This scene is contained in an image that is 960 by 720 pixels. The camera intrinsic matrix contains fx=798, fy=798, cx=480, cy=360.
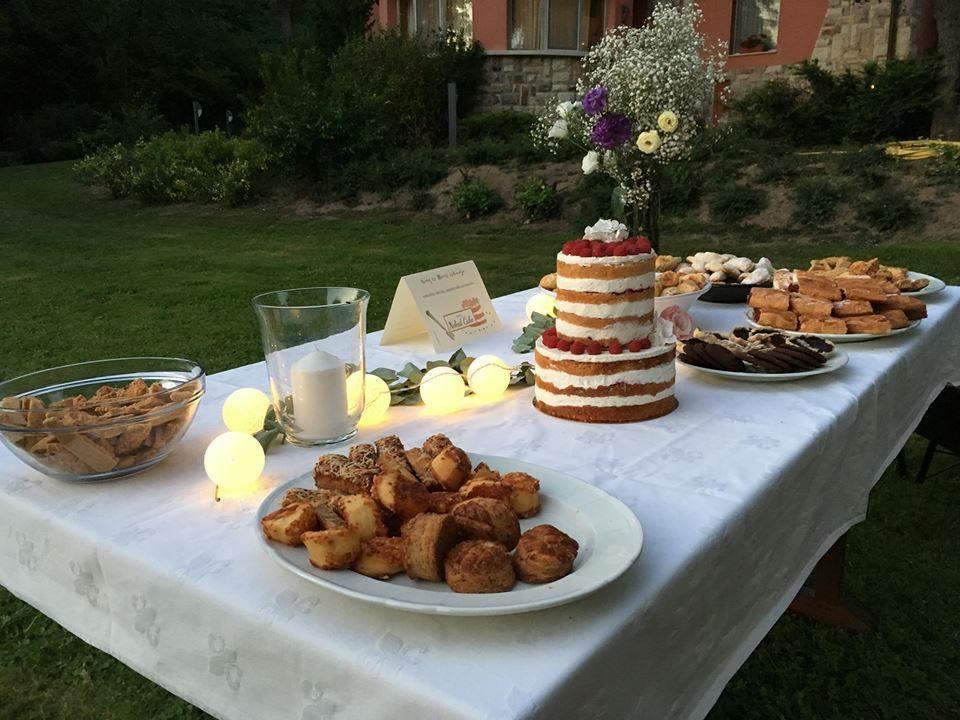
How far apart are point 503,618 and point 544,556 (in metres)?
0.08

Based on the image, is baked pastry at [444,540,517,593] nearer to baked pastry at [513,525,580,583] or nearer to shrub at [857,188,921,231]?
baked pastry at [513,525,580,583]

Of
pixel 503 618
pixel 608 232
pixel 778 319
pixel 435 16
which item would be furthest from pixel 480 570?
pixel 435 16

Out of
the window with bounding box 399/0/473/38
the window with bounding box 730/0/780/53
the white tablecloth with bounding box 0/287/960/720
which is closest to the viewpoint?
the white tablecloth with bounding box 0/287/960/720

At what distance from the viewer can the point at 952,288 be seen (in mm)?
2779

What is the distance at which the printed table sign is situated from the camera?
6.97 ft

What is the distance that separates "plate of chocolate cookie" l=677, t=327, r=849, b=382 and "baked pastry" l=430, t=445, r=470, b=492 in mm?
812

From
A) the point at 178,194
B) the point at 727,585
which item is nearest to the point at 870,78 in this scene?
the point at 178,194

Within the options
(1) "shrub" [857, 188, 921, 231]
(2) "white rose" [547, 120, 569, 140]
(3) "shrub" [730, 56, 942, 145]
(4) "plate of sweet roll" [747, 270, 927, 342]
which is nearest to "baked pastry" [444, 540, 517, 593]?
(4) "plate of sweet roll" [747, 270, 927, 342]

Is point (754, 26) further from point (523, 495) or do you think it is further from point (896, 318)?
point (523, 495)

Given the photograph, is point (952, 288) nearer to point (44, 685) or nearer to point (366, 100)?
point (44, 685)

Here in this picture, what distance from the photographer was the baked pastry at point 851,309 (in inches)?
82.3

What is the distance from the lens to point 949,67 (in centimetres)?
1223

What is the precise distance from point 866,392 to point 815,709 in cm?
106

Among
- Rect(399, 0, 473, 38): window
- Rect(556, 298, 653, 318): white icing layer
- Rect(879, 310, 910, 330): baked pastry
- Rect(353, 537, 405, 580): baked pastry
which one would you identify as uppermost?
Rect(399, 0, 473, 38): window
